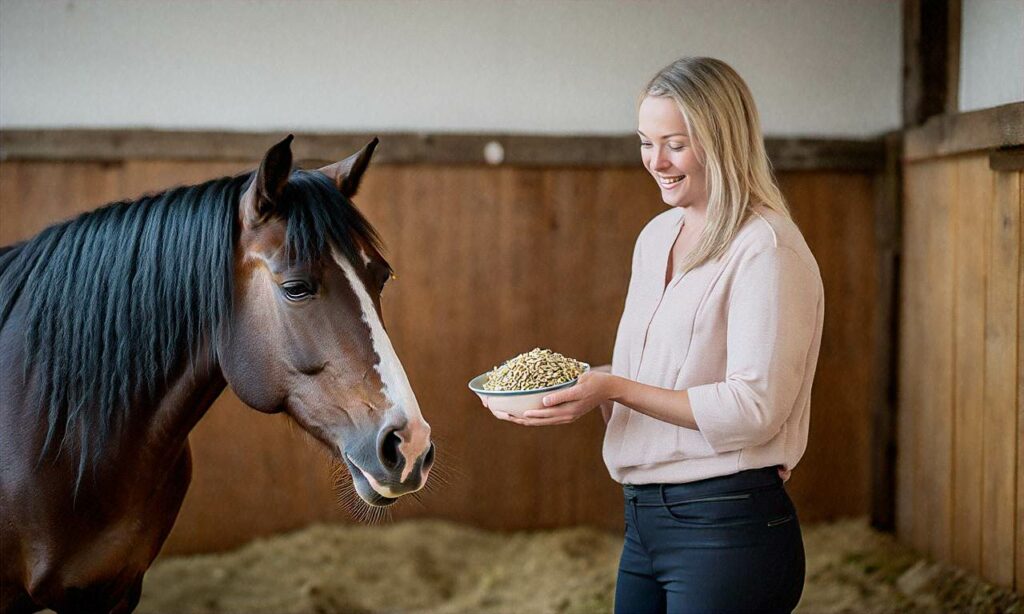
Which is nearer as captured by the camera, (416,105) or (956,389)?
(956,389)

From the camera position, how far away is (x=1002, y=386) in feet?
8.84

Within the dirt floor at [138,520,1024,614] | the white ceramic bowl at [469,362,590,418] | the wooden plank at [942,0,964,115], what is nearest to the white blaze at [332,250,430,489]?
the white ceramic bowl at [469,362,590,418]

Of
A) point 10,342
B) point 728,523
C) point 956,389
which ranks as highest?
point 10,342

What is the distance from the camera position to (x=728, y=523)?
1.38 metres

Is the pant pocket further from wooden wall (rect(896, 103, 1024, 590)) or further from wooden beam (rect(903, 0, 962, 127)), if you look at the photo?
wooden beam (rect(903, 0, 962, 127))

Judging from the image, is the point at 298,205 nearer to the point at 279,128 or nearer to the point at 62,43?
the point at 279,128

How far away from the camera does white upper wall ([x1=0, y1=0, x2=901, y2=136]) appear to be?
10.2 ft

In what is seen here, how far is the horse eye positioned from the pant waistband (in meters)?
0.65

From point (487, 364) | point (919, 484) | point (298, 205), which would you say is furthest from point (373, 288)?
point (919, 484)

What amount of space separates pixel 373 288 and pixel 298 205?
7.5 inches

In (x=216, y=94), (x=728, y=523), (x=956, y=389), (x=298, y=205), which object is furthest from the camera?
(x=216, y=94)

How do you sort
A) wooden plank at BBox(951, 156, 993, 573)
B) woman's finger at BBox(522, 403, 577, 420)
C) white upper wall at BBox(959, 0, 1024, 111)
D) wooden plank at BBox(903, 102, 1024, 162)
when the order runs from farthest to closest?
wooden plank at BBox(951, 156, 993, 573) < white upper wall at BBox(959, 0, 1024, 111) < wooden plank at BBox(903, 102, 1024, 162) < woman's finger at BBox(522, 403, 577, 420)

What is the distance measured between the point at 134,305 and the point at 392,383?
490mm

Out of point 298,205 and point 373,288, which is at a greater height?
point 298,205
